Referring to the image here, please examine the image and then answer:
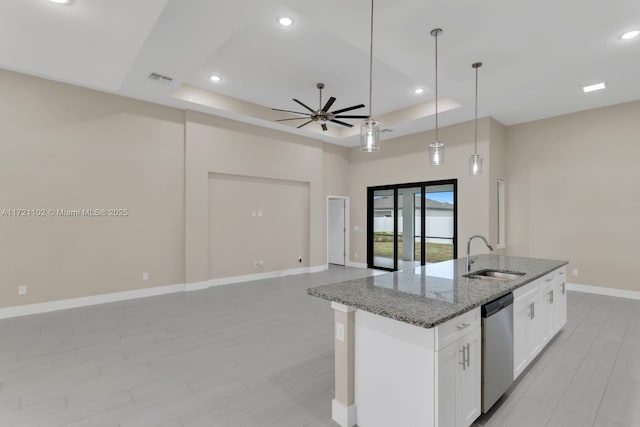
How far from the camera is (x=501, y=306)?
225cm

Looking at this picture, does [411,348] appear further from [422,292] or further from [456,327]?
[422,292]

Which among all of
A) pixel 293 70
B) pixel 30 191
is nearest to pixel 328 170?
pixel 293 70

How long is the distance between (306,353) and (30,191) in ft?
15.4

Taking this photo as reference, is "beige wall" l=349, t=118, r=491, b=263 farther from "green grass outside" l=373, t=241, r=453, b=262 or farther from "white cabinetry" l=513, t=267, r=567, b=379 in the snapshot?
"white cabinetry" l=513, t=267, r=567, b=379

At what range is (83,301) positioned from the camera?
4.86m

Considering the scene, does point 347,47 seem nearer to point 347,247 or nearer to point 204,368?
point 204,368

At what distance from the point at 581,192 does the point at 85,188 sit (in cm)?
876

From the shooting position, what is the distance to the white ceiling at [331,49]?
117 inches

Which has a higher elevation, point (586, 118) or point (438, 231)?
point (586, 118)

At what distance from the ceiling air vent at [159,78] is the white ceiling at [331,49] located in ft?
0.36

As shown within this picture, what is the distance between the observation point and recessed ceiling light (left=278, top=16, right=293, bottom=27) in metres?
3.47

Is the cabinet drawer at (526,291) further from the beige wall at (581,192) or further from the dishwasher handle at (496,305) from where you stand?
the beige wall at (581,192)

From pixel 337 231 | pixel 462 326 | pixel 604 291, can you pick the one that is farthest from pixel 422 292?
pixel 337 231

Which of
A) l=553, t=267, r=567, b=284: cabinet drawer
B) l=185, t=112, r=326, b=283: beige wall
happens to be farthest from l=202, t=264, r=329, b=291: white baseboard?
l=553, t=267, r=567, b=284: cabinet drawer
